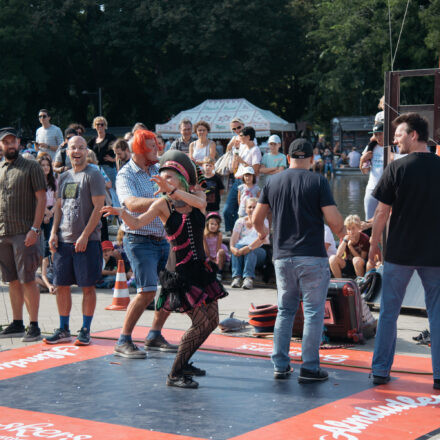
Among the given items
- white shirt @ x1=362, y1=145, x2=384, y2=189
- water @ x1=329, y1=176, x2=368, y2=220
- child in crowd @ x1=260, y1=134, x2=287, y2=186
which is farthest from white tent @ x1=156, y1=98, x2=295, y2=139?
white shirt @ x1=362, y1=145, x2=384, y2=189

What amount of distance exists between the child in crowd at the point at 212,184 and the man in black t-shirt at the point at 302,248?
5821 millimetres

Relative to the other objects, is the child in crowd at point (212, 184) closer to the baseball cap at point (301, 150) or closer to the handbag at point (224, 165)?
the handbag at point (224, 165)

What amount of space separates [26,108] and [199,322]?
171 feet

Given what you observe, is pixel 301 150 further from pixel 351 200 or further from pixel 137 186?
pixel 351 200

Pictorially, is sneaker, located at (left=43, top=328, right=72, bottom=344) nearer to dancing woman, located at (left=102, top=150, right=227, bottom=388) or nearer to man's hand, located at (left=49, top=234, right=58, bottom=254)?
man's hand, located at (left=49, top=234, right=58, bottom=254)

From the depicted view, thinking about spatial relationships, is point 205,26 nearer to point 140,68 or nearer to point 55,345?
point 140,68

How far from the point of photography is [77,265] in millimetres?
7098

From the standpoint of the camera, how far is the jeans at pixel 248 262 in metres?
10.4

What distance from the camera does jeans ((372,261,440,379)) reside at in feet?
18.4

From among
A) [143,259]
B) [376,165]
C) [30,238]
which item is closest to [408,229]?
[143,259]

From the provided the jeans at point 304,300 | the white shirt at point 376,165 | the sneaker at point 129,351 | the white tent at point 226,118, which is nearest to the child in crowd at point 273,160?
the white shirt at point 376,165

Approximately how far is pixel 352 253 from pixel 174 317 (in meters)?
2.38

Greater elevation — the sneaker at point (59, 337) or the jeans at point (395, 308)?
the jeans at point (395, 308)

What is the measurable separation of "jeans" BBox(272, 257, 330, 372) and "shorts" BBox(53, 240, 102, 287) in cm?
201
